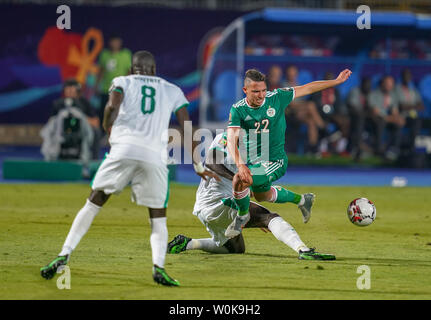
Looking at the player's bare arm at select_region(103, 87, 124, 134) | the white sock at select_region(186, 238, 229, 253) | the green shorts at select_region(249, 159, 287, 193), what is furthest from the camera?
the green shorts at select_region(249, 159, 287, 193)

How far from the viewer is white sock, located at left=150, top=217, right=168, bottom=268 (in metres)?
6.99

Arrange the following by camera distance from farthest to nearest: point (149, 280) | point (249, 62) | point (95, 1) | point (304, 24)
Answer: point (95, 1), point (249, 62), point (304, 24), point (149, 280)

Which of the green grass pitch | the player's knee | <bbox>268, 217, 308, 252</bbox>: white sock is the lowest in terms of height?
the green grass pitch

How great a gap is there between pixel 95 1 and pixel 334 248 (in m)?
16.8

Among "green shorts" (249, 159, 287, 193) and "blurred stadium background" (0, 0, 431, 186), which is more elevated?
"blurred stadium background" (0, 0, 431, 186)

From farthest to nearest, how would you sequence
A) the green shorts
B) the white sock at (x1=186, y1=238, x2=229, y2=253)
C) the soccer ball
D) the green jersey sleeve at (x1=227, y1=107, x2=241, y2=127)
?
the soccer ball < the green shorts < the white sock at (x1=186, y1=238, x2=229, y2=253) < the green jersey sleeve at (x1=227, y1=107, x2=241, y2=127)

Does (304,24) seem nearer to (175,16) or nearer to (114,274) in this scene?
(175,16)

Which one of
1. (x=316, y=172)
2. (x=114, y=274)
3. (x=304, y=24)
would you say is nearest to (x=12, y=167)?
(x=316, y=172)

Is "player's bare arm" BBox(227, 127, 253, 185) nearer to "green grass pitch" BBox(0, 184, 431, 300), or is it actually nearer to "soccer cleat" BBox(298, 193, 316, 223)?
"green grass pitch" BBox(0, 184, 431, 300)

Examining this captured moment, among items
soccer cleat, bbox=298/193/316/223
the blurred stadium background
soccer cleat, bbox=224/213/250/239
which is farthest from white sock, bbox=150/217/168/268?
the blurred stadium background

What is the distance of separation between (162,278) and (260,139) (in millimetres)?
2673

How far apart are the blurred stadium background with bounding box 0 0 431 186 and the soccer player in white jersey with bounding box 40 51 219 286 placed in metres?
12.9

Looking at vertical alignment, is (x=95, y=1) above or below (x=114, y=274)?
above

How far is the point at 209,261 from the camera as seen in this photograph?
8422mm
